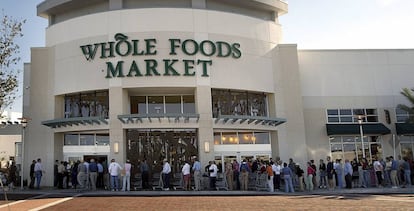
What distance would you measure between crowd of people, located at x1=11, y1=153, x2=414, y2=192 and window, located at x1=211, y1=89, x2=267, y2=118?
3.80m

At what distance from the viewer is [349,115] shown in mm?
29781

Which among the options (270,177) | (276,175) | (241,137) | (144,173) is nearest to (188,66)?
(241,137)

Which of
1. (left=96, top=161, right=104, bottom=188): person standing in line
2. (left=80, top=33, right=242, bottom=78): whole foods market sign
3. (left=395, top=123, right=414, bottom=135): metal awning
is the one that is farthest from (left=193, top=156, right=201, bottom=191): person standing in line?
(left=395, top=123, right=414, bottom=135): metal awning

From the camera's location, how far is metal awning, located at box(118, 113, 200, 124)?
23688mm

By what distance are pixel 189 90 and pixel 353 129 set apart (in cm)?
1196

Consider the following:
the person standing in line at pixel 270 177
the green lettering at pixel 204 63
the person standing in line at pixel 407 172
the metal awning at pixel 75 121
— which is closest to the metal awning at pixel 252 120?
the green lettering at pixel 204 63

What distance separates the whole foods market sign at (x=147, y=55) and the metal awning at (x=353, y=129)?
31.7 feet

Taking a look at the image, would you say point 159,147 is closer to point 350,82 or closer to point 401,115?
point 350,82

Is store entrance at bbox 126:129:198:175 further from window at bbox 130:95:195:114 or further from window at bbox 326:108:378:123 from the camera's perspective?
window at bbox 326:108:378:123

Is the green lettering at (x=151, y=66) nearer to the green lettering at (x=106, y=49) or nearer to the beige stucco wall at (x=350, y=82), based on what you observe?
the green lettering at (x=106, y=49)

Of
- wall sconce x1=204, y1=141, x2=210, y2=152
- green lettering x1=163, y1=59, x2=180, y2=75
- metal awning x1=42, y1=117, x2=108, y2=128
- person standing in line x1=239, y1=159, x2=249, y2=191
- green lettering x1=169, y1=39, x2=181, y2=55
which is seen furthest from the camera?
green lettering x1=169, y1=39, x2=181, y2=55

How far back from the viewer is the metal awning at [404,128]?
28.7 m

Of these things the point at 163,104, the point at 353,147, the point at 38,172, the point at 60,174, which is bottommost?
the point at 60,174

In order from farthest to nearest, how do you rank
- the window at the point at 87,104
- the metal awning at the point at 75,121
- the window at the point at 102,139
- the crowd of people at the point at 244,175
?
the window at the point at 102,139
the window at the point at 87,104
the metal awning at the point at 75,121
the crowd of people at the point at 244,175
